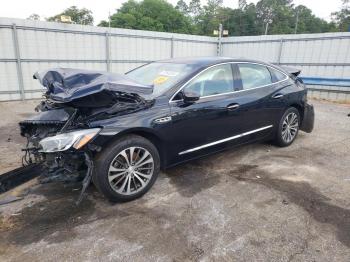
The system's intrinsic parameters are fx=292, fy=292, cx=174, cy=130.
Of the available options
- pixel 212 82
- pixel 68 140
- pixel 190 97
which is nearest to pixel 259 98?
pixel 212 82

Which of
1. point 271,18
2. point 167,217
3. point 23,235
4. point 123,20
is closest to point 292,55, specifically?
point 167,217

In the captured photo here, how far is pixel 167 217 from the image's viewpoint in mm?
3062

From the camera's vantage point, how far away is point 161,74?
4.08 metres

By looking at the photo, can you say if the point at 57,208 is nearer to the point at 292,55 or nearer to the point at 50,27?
the point at 50,27

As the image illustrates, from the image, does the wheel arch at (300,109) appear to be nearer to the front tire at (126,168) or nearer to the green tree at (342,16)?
the front tire at (126,168)

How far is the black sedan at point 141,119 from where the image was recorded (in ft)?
9.86

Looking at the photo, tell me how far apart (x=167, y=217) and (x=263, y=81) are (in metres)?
2.79

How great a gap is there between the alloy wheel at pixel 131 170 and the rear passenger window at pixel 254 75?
196cm

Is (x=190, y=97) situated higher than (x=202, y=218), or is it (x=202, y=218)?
(x=190, y=97)

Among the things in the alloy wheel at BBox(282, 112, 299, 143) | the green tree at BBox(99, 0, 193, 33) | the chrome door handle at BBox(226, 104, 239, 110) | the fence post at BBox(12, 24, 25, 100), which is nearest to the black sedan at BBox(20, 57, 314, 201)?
the chrome door handle at BBox(226, 104, 239, 110)

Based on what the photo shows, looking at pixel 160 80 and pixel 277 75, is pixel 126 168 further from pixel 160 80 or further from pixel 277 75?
pixel 277 75

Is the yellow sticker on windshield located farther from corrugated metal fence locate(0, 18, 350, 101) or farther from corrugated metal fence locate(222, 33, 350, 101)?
corrugated metal fence locate(222, 33, 350, 101)

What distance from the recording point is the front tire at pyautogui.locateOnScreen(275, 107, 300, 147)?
16.7 feet

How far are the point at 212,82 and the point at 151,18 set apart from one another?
47.7 metres
